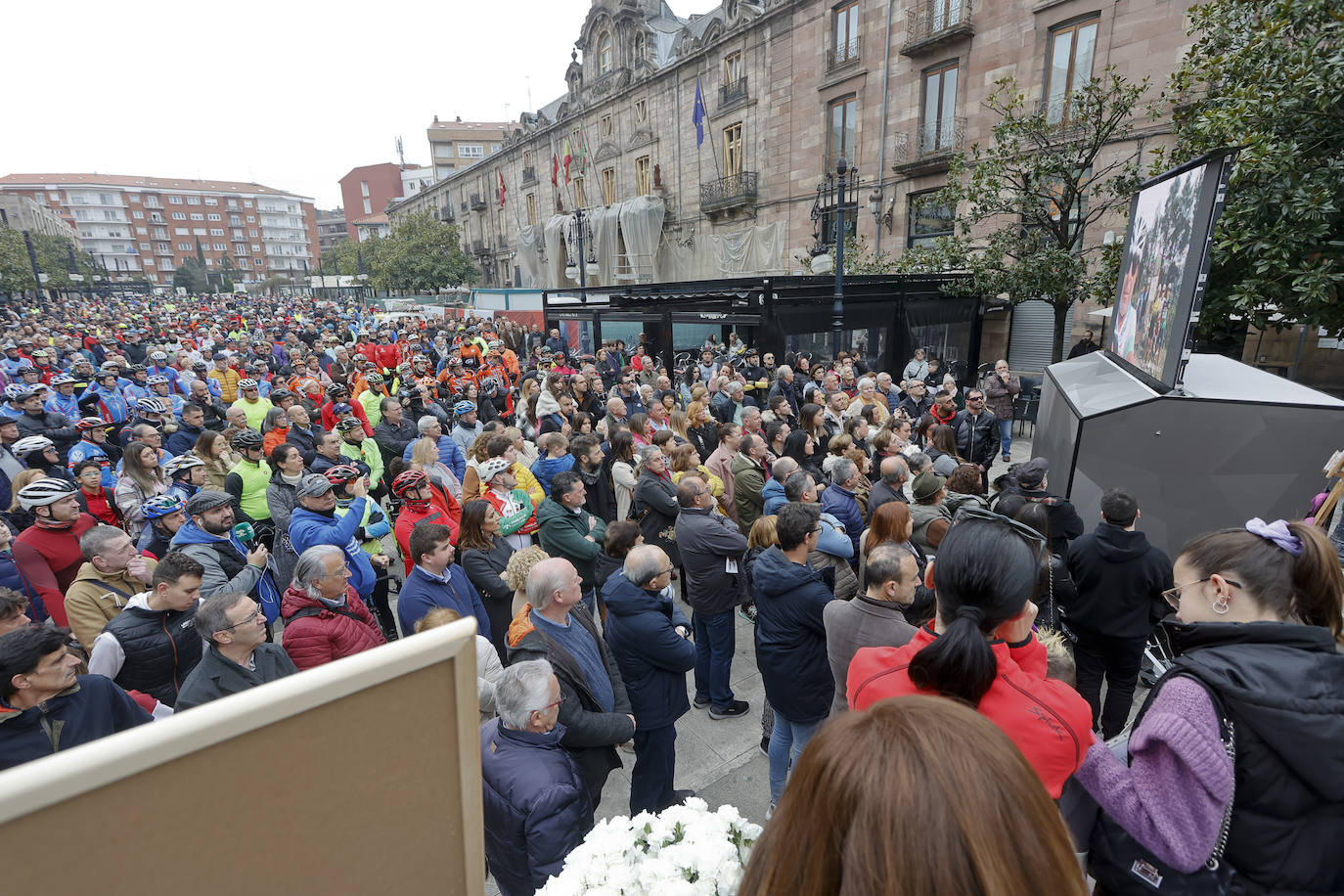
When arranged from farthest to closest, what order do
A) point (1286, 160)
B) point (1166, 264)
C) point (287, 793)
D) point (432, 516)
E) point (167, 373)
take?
point (167, 373), point (1286, 160), point (1166, 264), point (432, 516), point (287, 793)

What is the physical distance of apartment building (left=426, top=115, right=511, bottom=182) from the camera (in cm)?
7344

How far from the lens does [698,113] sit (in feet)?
83.0

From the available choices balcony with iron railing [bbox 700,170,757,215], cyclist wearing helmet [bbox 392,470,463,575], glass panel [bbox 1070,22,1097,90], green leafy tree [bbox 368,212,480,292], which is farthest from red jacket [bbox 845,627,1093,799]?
green leafy tree [bbox 368,212,480,292]

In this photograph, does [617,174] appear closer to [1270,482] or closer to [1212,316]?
[1212,316]

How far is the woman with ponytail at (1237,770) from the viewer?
1.55 m

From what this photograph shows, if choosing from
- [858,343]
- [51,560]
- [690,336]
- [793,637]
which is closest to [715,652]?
[793,637]

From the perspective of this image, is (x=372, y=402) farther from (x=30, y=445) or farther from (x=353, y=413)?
(x=30, y=445)

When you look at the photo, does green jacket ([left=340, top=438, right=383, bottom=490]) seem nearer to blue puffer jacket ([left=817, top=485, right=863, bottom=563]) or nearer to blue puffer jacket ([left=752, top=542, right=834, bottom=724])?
blue puffer jacket ([left=817, top=485, right=863, bottom=563])

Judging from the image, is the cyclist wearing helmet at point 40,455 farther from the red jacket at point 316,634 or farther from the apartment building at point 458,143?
the apartment building at point 458,143

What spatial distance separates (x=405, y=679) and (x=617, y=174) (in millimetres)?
34496

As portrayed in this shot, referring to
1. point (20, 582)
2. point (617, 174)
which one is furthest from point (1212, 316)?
point (617, 174)

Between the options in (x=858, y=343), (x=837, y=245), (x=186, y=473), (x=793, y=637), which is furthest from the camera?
(x=858, y=343)

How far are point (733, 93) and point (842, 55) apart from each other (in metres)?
5.44

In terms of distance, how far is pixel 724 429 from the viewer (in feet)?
20.1
